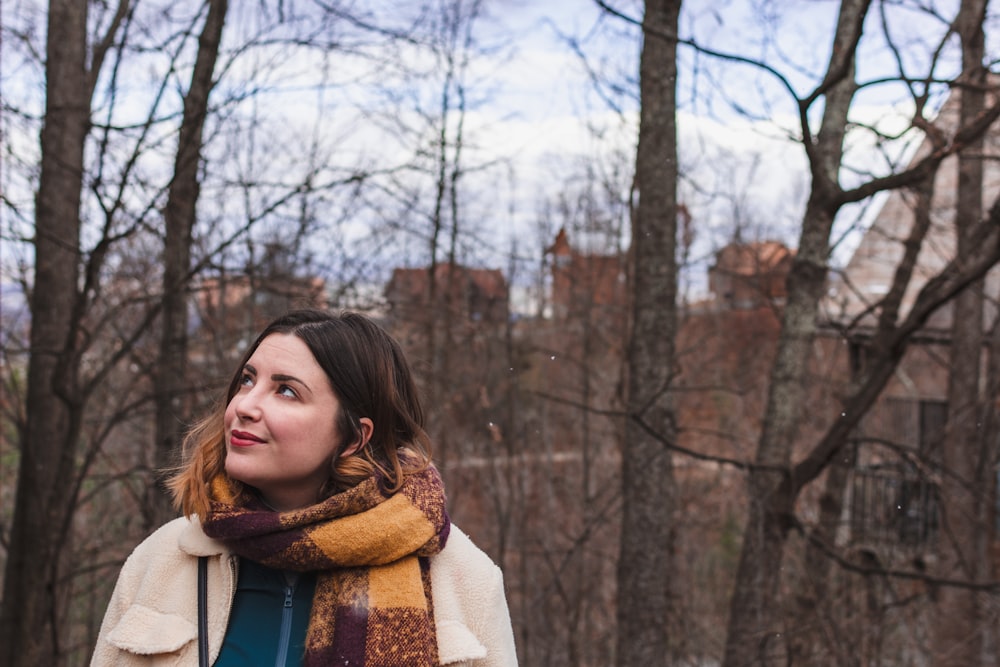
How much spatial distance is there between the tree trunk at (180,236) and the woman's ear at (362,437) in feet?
7.52

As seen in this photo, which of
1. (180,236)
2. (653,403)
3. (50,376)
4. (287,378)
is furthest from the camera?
(653,403)

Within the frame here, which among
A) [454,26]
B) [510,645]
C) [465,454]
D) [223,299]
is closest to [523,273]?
[465,454]

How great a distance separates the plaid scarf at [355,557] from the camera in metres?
1.64

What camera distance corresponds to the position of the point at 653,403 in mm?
5223

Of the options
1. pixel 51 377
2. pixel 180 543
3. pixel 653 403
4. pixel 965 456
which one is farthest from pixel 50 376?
pixel 965 456

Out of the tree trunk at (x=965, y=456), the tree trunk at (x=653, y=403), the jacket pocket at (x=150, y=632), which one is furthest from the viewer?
the tree trunk at (x=965, y=456)

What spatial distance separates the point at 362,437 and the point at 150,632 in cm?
49

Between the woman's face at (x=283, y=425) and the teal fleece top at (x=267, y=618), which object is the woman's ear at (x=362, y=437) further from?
the teal fleece top at (x=267, y=618)

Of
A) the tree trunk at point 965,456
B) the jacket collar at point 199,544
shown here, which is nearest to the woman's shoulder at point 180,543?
the jacket collar at point 199,544

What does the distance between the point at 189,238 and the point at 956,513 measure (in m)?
9.74

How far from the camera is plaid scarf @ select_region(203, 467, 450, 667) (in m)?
1.64

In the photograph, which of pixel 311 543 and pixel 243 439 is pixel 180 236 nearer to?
pixel 243 439

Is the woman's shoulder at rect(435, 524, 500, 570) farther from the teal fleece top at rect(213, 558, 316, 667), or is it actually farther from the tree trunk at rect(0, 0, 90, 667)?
the tree trunk at rect(0, 0, 90, 667)

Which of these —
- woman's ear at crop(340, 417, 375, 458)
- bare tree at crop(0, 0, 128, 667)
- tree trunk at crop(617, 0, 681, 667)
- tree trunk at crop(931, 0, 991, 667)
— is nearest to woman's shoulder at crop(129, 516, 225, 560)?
woman's ear at crop(340, 417, 375, 458)
